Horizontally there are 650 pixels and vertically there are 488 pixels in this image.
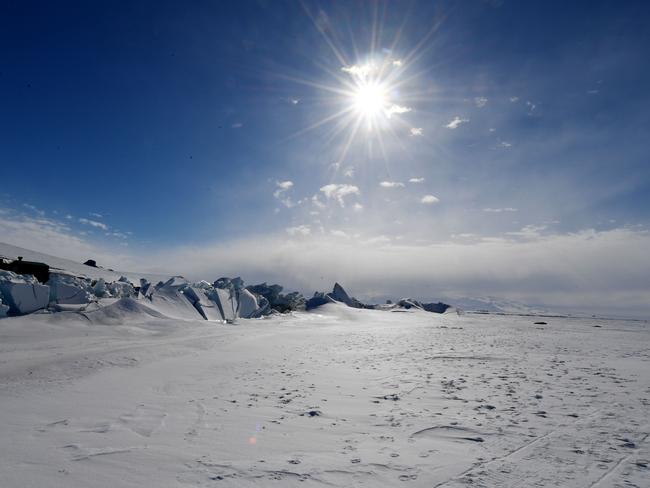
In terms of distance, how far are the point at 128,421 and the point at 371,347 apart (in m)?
10.7

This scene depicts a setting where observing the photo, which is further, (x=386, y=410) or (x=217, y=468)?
(x=386, y=410)

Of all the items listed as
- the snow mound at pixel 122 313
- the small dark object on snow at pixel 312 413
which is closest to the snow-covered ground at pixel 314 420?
the small dark object on snow at pixel 312 413

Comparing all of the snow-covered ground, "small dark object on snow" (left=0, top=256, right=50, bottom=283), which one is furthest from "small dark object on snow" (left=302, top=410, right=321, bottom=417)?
"small dark object on snow" (left=0, top=256, right=50, bottom=283)

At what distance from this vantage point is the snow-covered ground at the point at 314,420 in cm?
386

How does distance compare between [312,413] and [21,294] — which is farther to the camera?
[21,294]

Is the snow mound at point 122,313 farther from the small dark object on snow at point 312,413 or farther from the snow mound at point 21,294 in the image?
the small dark object on snow at point 312,413

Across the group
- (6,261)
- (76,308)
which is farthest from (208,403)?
(6,261)

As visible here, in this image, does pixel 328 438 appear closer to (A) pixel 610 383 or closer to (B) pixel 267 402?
(B) pixel 267 402

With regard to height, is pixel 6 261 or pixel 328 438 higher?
pixel 6 261

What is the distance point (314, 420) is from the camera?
569cm

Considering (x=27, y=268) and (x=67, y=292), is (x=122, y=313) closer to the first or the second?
(x=67, y=292)

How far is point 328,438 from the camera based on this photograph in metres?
4.95

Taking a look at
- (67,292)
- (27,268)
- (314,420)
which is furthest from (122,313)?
(314,420)

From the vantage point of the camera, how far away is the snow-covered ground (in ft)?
12.7
